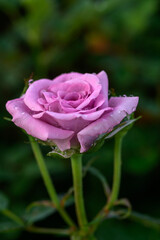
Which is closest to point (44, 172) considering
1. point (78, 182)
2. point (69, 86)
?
point (78, 182)

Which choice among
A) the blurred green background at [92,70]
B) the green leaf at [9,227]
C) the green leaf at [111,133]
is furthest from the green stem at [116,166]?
the blurred green background at [92,70]

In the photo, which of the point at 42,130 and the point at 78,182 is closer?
the point at 42,130

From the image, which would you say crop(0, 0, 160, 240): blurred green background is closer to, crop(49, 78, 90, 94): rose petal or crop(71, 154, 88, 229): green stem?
crop(71, 154, 88, 229): green stem

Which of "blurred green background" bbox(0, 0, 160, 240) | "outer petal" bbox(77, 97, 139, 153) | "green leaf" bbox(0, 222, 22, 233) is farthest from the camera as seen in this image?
"blurred green background" bbox(0, 0, 160, 240)

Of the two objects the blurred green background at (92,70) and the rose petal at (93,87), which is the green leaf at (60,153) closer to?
the rose petal at (93,87)

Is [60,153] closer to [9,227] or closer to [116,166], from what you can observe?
[116,166]

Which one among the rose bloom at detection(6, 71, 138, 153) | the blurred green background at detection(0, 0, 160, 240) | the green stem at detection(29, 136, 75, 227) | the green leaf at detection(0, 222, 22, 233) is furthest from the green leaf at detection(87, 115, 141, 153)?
the blurred green background at detection(0, 0, 160, 240)
